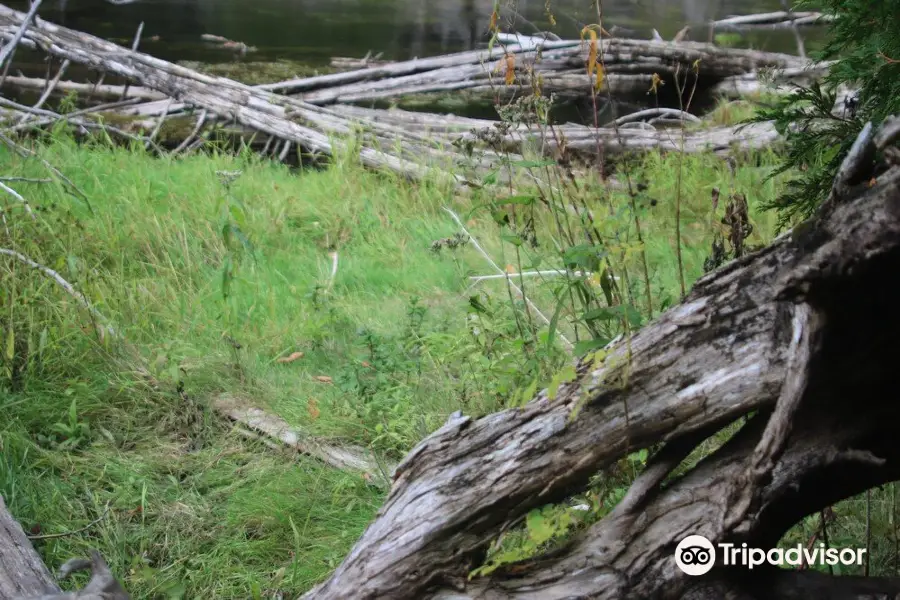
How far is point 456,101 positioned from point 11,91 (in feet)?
17.9

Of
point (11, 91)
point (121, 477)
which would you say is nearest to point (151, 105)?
point (11, 91)

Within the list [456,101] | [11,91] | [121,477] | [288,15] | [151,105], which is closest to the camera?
Answer: [121,477]

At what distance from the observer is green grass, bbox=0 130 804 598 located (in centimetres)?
346

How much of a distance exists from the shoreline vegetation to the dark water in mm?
6299

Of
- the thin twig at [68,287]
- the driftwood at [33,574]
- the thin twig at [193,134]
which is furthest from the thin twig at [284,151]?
the driftwood at [33,574]

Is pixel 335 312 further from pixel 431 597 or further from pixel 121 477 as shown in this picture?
pixel 431 597

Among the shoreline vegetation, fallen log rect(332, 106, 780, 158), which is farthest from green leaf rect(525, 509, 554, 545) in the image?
fallen log rect(332, 106, 780, 158)

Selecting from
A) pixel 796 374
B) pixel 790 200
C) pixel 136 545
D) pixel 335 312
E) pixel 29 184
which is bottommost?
A: pixel 136 545

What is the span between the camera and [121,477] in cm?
379

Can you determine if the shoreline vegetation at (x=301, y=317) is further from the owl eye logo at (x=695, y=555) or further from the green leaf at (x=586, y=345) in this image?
the owl eye logo at (x=695, y=555)

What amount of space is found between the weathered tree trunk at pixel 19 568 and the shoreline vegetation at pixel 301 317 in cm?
17

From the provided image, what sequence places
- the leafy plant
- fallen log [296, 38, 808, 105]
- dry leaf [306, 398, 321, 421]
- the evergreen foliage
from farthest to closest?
fallen log [296, 38, 808, 105], dry leaf [306, 398, 321, 421], the leafy plant, the evergreen foliage

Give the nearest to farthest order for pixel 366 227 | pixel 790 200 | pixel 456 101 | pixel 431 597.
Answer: pixel 431 597
pixel 790 200
pixel 366 227
pixel 456 101

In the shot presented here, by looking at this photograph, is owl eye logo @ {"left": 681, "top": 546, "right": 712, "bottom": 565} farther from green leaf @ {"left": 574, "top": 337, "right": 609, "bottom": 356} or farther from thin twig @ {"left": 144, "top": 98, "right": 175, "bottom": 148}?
thin twig @ {"left": 144, "top": 98, "right": 175, "bottom": 148}
